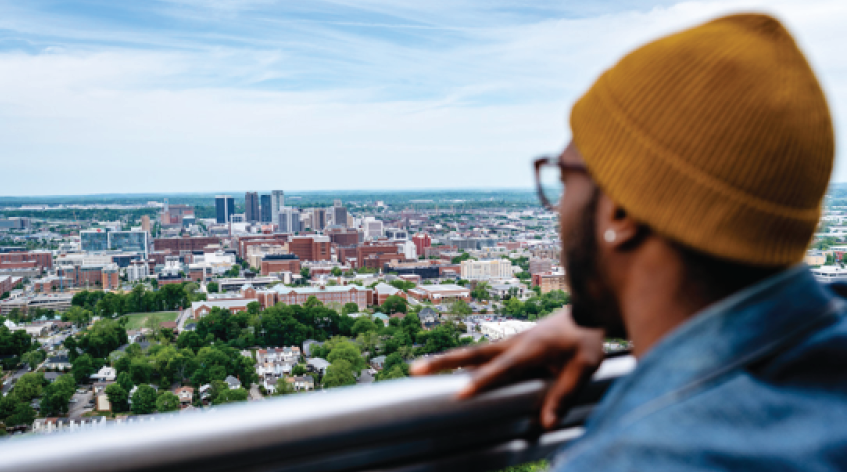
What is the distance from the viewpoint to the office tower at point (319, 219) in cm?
1805

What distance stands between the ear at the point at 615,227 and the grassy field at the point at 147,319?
518 centimetres

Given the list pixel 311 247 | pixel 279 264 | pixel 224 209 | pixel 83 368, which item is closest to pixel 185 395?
pixel 83 368

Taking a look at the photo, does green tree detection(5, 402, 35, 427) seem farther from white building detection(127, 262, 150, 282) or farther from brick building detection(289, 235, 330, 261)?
brick building detection(289, 235, 330, 261)

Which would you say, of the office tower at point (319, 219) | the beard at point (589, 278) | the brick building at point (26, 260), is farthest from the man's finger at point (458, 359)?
the office tower at point (319, 219)

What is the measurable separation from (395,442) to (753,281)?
323 millimetres

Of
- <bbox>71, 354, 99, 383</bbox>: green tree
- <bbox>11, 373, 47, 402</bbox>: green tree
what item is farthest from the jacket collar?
<bbox>71, 354, 99, 383</bbox>: green tree

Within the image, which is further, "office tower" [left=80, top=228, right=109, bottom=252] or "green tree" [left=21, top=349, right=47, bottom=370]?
"office tower" [left=80, top=228, right=109, bottom=252]

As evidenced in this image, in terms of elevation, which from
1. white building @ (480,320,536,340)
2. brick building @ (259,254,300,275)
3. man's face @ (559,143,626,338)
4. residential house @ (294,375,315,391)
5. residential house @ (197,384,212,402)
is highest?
man's face @ (559,143,626,338)

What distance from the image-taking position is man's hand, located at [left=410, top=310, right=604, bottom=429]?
0.59 meters

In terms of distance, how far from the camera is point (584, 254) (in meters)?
0.40

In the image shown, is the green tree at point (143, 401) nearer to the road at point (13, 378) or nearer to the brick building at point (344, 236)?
the road at point (13, 378)

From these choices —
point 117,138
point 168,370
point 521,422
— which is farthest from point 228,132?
point 521,422

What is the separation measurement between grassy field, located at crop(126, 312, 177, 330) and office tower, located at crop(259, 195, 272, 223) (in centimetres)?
1094

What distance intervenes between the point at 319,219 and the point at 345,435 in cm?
1819
